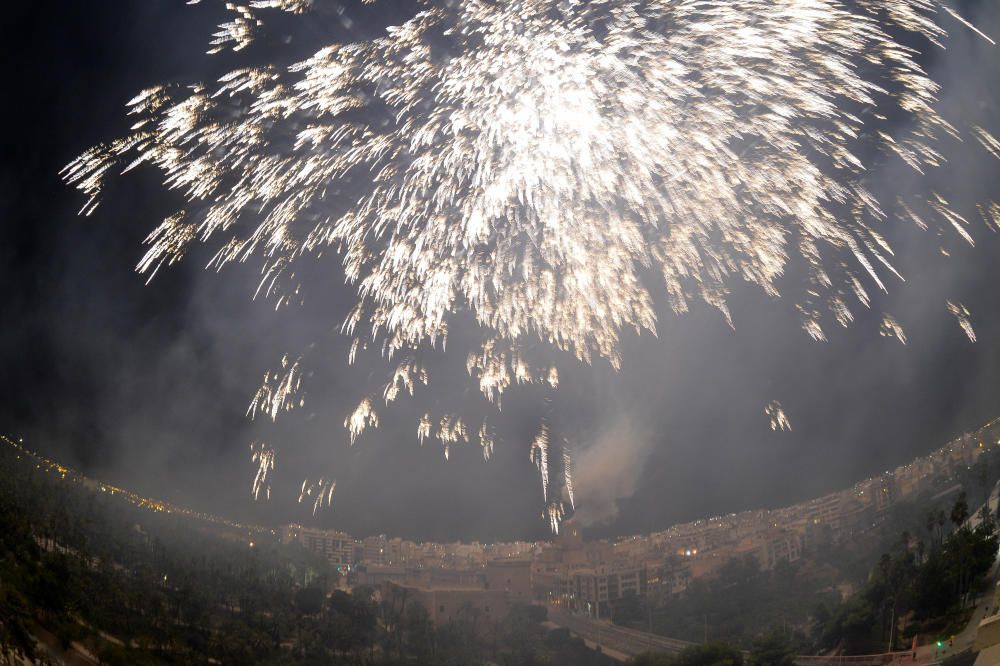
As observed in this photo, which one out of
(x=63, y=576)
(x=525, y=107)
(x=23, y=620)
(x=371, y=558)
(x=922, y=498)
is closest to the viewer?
(x=23, y=620)

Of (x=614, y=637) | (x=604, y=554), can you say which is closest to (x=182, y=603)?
(x=614, y=637)

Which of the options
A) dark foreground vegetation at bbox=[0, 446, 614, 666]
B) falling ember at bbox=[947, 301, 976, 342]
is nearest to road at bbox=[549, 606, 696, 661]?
dark foreground vegetation at bbox=[0, 446, 614, 666]

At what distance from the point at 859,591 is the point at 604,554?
46.4 feet

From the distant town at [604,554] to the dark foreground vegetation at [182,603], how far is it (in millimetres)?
1382

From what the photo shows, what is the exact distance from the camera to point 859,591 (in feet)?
97.5

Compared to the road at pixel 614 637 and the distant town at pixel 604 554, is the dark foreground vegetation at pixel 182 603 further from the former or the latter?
the distant town at pixel 604 554

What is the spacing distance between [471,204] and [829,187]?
10076mm

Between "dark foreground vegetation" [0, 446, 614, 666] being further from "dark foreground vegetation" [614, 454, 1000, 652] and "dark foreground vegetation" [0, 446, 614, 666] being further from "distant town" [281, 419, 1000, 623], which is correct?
"dark foreground vegetation" [614, 454, 1000, 652]

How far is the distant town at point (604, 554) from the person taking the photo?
3441 centimetres

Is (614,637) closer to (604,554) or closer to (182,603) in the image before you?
(604,554)

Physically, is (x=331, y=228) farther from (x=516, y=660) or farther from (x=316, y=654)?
(x=516, y=660)

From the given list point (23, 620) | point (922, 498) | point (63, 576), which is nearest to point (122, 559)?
point (63, 576)

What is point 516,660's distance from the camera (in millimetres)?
31422

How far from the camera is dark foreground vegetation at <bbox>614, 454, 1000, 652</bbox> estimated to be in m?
24.9
